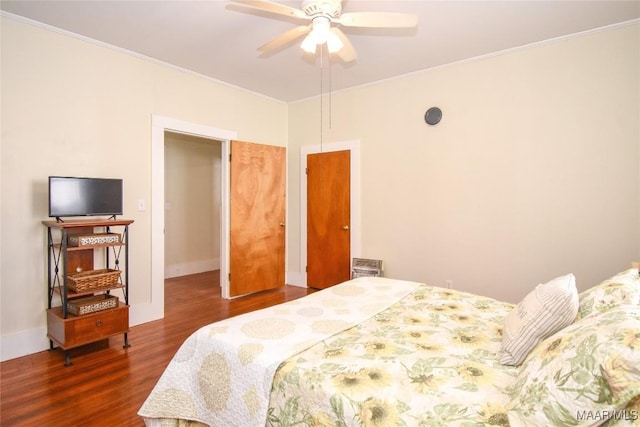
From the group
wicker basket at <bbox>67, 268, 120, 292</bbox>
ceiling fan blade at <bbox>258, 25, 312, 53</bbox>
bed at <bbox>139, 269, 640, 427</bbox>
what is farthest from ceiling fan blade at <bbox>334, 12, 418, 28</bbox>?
wicker basket at <bbox>67, 268, 120, 292</bbox>

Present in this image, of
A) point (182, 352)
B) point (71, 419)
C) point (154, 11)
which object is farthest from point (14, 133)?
point (182, 352)

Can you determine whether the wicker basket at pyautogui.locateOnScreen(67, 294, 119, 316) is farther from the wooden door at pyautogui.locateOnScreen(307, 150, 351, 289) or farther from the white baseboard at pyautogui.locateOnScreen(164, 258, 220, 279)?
the white baseboard at pyautogui.locateOnScreen(164, 258, 220, 279)

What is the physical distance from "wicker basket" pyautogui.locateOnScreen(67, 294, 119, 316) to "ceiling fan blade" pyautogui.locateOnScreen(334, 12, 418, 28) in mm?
2780

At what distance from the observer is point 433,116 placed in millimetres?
3666

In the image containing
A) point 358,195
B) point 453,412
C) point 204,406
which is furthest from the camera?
point 358,195

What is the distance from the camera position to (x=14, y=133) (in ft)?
8.52

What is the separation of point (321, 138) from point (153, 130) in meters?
2.09

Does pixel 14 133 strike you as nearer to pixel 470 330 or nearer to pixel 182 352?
pixel 182 352

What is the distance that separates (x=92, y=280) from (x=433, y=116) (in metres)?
3.60

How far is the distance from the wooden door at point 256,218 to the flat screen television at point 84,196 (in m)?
1.45

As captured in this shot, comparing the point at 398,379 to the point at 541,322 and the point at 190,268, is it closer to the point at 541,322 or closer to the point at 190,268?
the point at 541,322

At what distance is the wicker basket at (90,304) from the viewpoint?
8.54 feet

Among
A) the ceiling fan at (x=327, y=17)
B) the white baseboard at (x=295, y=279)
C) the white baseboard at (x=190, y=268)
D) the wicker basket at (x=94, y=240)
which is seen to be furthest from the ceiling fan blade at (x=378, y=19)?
the white baseboard at (x=190, y=268)

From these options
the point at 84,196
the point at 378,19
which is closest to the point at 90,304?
the point at 84,196
